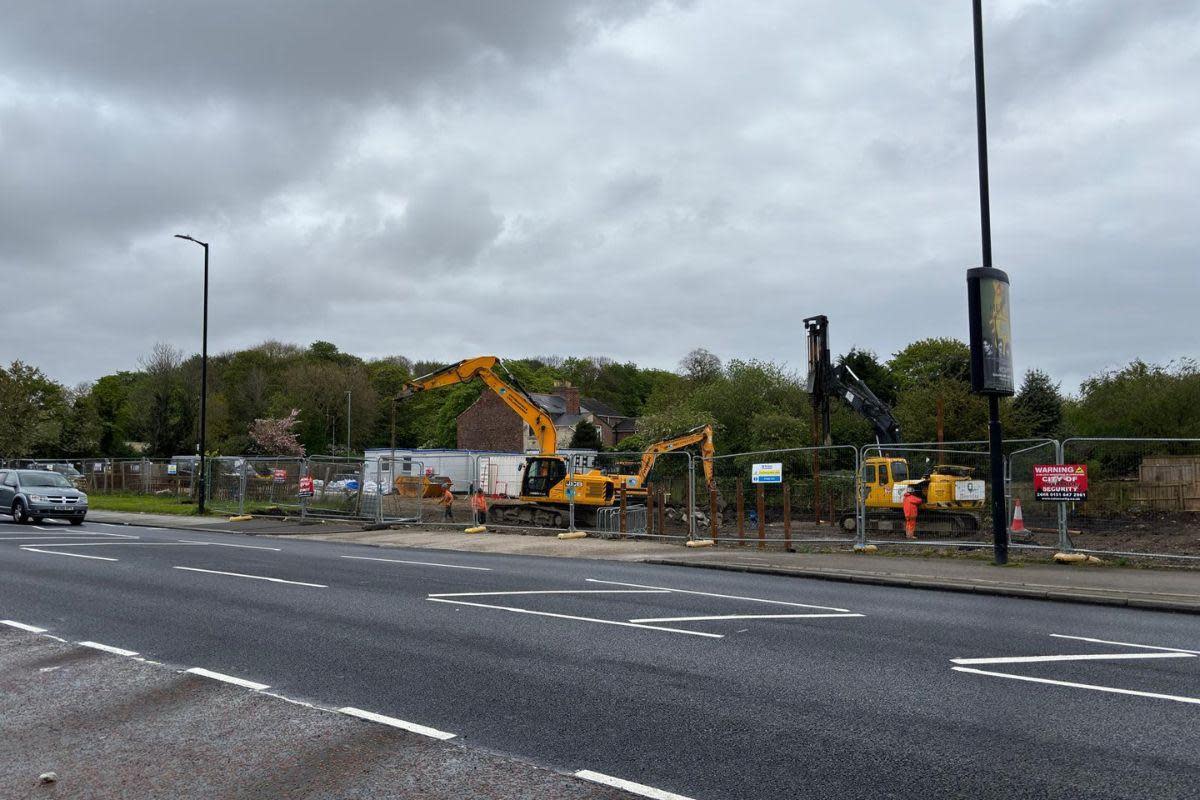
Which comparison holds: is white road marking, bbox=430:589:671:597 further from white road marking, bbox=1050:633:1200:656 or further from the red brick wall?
the red brick wall

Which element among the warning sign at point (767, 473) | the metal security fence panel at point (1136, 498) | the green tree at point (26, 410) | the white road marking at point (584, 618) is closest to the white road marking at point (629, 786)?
the white road marking at point (584, 618)

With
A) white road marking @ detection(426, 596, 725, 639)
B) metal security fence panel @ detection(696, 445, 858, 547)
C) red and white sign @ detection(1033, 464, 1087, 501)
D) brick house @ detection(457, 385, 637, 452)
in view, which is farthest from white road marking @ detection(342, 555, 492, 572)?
brick house @ detection(457, 385, 637, 452)

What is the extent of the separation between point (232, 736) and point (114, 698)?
5.33ft

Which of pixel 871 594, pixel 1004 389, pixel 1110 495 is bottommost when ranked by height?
pixel 871 594

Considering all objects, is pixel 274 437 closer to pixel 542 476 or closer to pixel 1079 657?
pixel 542 476

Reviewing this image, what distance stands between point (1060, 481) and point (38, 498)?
2768 centimetres

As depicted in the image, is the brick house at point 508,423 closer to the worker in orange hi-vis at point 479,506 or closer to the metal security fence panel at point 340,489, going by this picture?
the metal security fence panel at point 340,489

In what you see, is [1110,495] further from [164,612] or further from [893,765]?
[164,612]

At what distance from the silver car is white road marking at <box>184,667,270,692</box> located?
23.9 meters

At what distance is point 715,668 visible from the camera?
7.62 m

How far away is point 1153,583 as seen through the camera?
1331 cm

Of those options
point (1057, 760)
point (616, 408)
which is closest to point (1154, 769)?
point (1057, 760)

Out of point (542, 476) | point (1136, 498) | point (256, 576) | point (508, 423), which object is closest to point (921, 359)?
point (508, 423)

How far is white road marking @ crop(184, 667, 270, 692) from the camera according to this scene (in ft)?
23.2
